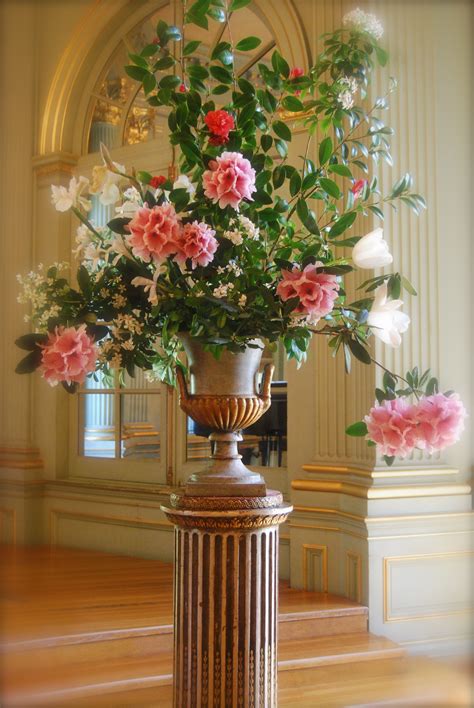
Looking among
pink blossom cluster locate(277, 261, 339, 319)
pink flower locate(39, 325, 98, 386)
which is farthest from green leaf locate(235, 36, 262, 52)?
pink flower locate(39, 325, 98, 386)

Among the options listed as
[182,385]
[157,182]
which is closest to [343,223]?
[157,182]

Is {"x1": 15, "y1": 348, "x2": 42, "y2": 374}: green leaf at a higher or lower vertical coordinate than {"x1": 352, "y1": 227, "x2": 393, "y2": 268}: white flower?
lower

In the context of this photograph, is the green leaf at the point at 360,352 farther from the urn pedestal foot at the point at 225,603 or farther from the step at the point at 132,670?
the step at the point at 132,670

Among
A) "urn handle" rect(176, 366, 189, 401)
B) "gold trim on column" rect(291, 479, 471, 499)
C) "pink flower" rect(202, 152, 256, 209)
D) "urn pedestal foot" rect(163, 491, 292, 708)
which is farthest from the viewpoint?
"gold trim on column" rect(291, 479, 471, 499)

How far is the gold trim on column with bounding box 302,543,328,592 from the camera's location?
4.09m

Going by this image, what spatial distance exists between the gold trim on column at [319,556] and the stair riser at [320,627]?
1.19 ft

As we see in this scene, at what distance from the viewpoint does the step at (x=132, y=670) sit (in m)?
2.99

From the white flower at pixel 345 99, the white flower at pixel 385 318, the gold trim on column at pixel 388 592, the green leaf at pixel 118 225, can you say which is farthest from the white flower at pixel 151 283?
the gold trim on column at pixel 388 592

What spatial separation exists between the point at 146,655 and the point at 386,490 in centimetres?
129

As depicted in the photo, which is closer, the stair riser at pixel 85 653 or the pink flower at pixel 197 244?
the pink flower at pixel 197 244

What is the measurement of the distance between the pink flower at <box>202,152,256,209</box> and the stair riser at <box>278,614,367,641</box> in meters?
2.28

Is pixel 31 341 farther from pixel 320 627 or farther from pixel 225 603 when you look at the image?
pixel 320 627

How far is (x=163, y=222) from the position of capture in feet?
6.01

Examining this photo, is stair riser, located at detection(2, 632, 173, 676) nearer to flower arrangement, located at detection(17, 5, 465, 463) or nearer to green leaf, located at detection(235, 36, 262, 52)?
flower arrangement, located at detection(17, 5, 465, 463)
